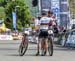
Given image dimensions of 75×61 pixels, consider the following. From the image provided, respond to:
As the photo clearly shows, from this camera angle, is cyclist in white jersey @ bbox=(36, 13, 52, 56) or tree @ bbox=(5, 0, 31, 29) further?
tree @ bbox=(5, 0, 31, 29)

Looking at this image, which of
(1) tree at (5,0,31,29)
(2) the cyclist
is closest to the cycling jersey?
(2) the cyclist

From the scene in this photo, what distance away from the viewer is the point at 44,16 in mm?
17438

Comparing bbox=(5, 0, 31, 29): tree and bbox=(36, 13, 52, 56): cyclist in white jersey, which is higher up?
bbox=(36, 13, 52, 56): cyclist in white jersey

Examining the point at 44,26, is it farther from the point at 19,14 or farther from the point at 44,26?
the point at 19,14

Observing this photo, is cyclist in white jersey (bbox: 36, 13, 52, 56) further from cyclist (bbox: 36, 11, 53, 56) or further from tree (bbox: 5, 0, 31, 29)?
tree (bbox: 5, 0, 31, 29)

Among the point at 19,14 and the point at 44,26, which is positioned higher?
the point at 44,26

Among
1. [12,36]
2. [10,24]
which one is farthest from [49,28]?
[10,24]

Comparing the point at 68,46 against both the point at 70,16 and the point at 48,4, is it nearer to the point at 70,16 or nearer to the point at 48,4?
the point at 48,4

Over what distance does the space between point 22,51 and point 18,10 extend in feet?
231

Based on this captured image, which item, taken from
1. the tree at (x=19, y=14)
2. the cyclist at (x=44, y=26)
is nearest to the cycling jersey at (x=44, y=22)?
the cyclist at (x=44, y=26)

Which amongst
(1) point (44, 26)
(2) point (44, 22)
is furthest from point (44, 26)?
(2) point (44, 22)

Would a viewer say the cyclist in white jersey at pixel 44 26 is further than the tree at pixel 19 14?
No

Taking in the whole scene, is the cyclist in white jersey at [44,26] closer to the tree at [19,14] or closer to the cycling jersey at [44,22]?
the cycling jersey at [44,22]

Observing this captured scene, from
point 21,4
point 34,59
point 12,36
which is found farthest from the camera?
point 21,4
